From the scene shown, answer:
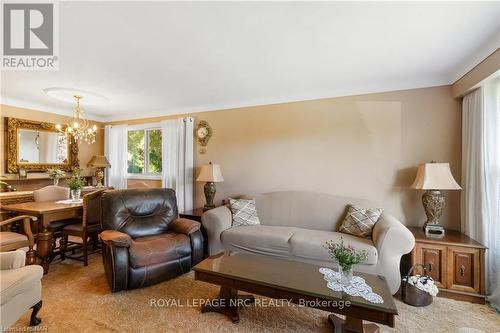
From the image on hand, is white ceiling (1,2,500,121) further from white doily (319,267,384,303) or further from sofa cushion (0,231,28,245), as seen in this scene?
A: white doily (319,267,384,303)

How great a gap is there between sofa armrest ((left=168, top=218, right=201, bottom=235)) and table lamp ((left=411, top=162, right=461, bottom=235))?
104 inches

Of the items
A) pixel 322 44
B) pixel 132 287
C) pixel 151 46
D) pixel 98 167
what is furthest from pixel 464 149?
pixel 98 167

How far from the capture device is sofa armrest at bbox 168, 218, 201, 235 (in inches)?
113

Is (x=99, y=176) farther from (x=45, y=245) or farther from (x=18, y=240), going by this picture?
(x=18, y=240)

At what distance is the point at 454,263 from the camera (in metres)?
2.35

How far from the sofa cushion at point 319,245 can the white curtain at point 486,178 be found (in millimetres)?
1067

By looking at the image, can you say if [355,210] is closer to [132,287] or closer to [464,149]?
[464,149]

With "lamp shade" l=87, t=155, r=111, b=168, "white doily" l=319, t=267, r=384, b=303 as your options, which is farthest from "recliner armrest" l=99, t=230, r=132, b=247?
"lamp shade" l=87, t=155, r=111, b=168

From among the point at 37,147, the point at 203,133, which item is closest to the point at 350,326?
the point at 203,133

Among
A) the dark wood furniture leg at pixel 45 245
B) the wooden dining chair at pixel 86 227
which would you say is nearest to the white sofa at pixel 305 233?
the wooden dining chair at pixel 86 227

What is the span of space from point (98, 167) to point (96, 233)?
7.64ft

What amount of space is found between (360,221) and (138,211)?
2.72 meters

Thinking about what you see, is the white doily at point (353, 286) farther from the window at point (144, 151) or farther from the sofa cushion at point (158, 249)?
the window at point (144, 151)

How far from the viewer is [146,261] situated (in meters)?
2.42
